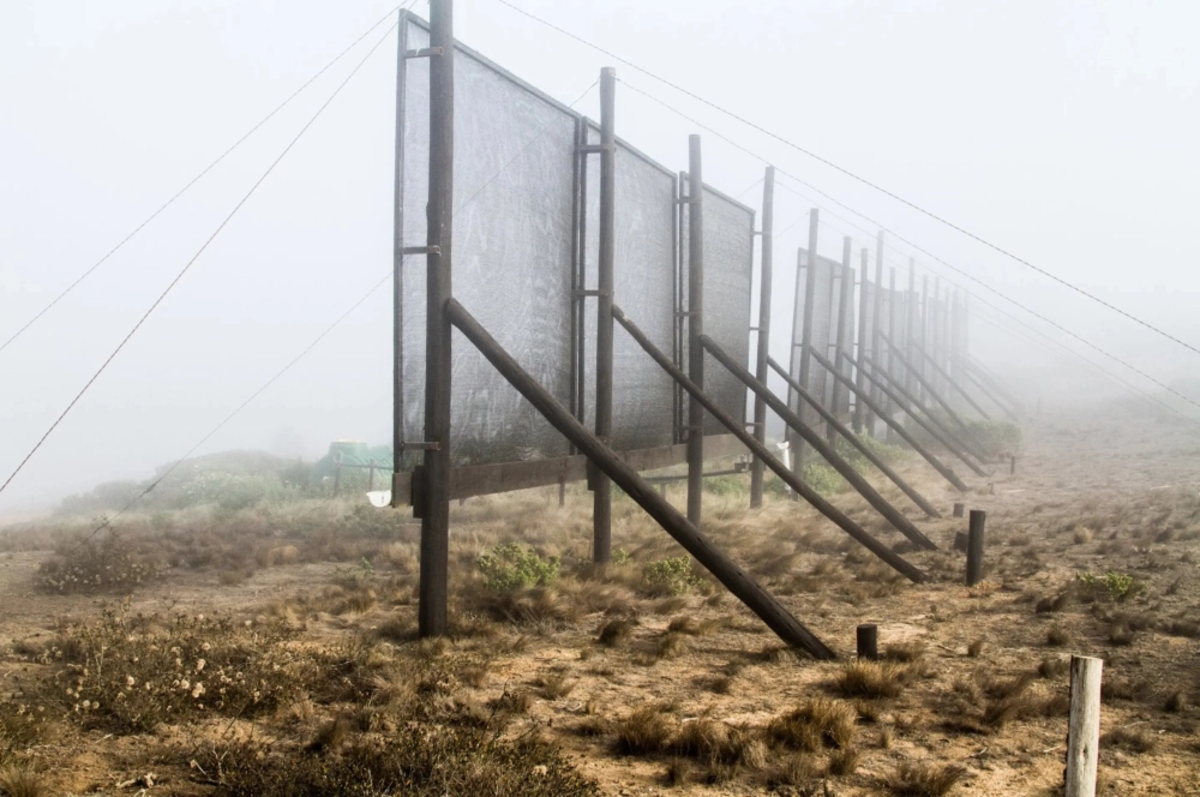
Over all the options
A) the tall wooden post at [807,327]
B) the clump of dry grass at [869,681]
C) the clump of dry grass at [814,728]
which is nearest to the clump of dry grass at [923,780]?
the clump of dry grass at [814,728]

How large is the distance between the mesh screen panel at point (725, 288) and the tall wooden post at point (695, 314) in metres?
0.13

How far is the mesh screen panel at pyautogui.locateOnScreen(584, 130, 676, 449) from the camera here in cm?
970

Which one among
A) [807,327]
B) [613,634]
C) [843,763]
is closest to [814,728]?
[843,763]

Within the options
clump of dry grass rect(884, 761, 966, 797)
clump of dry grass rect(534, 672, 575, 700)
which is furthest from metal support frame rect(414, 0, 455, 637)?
clump of dry grass rect(884, 761, 966, 797)

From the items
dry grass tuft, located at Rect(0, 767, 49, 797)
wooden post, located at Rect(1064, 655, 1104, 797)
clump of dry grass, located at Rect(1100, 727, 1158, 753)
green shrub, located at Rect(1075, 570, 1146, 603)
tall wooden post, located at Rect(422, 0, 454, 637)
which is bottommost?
clump of dry grass, located at Rect(1100, 727, 1158, 753)

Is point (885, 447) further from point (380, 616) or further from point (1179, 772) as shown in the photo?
point (1179, 772)

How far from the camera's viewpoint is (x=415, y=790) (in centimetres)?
376

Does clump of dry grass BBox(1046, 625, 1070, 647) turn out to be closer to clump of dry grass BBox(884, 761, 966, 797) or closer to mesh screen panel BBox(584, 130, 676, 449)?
clump of dry grass BBox(884, 761, 966, 797)

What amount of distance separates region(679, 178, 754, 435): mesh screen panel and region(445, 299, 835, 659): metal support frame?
17.6 ft

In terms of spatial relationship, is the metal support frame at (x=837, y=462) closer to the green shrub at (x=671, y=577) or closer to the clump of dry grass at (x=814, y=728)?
the green shrub at (x=671, y=577)

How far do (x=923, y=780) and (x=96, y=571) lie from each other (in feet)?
25.5

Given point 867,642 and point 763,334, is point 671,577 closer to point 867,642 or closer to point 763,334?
point 867,642

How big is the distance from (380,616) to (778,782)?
4.09 metres

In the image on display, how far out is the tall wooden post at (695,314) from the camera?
39.3ft
